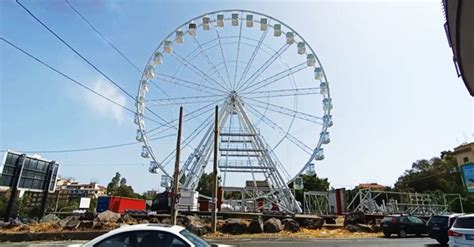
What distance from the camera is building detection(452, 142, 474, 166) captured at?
53.5 metres

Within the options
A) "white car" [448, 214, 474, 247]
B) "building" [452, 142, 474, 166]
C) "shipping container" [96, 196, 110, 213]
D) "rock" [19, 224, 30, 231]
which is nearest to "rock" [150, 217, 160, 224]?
"rock" [19, 224, 30, 231]

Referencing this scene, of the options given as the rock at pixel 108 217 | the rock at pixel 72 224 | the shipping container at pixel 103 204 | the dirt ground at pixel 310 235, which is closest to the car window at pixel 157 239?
the dirt ground at pixel 310 235

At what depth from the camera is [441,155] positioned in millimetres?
Answer: 76250

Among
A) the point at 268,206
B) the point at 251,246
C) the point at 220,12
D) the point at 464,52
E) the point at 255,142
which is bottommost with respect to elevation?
the point at 251,246

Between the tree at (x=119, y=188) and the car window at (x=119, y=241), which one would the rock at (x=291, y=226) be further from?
the tree at (x=119, y=188)

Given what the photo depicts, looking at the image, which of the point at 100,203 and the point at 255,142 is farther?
the point at 100,203

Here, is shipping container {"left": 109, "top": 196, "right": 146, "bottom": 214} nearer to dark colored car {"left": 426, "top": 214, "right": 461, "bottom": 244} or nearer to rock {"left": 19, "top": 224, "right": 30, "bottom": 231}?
rock {"left": 19, "top": 224, "right": 30, "bottom": 231}

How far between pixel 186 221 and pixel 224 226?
2.35 metres

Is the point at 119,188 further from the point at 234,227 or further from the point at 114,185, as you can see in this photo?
the point at 234,227

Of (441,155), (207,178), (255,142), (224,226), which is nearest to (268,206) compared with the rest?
(255,142)

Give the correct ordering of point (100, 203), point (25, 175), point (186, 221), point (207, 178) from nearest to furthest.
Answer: point (186, 221) < point (25, 175) < point (100, 203) < point (207, 178)

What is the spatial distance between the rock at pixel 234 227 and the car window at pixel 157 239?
50.8 feet

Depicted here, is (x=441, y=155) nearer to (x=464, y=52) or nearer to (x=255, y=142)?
(x=255, y=142)

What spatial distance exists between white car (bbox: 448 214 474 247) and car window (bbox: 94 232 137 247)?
9611 mm
